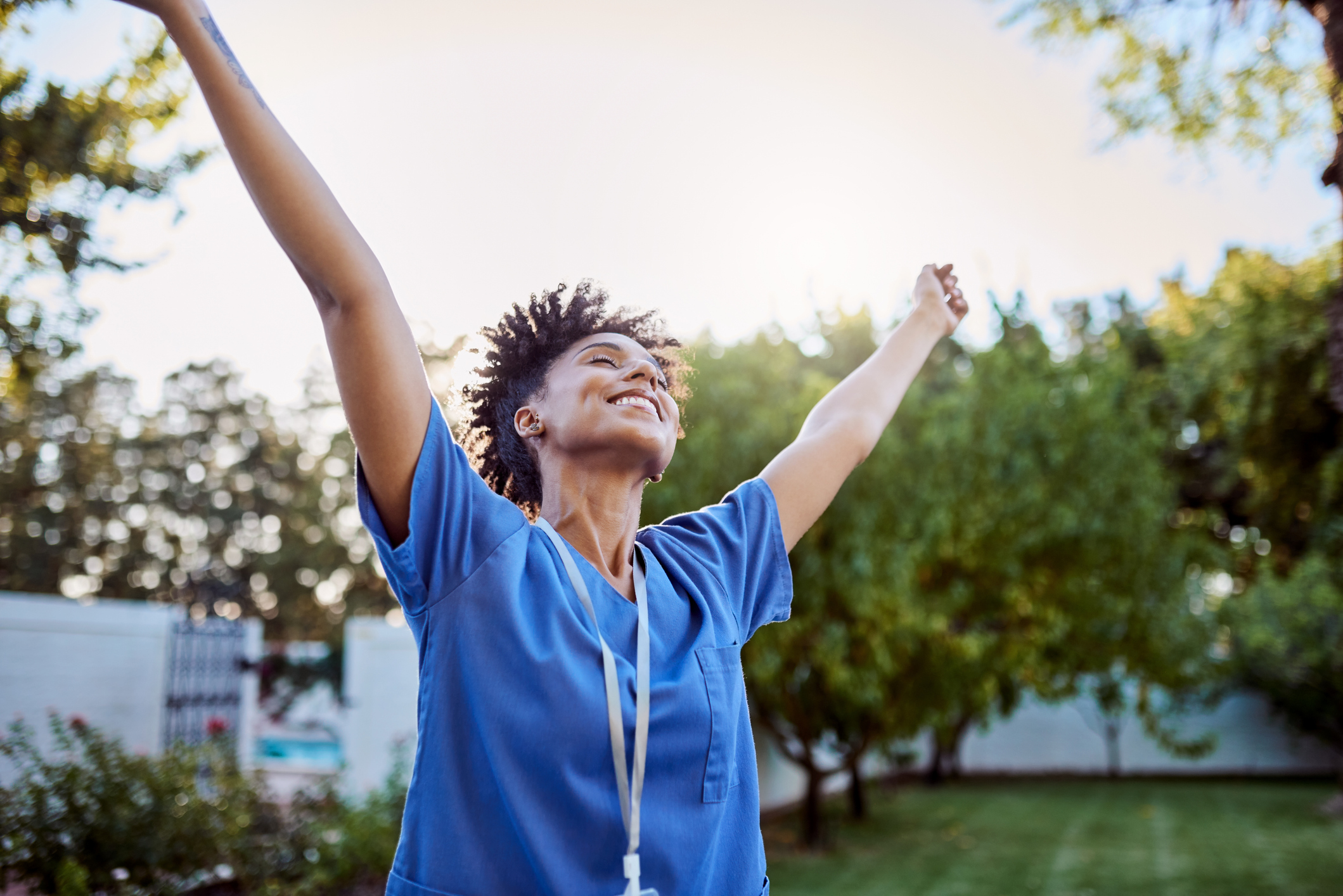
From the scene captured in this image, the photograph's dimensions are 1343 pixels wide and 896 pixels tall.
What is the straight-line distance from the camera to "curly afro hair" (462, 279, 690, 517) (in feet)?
5.10

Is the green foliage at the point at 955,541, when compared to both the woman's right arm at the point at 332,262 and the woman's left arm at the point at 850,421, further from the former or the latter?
the woman's right arm at the point at 332,262

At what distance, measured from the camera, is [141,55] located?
5.30m

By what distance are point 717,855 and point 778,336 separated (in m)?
8.47

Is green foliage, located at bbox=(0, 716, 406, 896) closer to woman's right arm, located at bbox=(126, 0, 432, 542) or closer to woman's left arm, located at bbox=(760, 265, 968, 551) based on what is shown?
woman's left arm, located at bbox=(760, 265, 968, 551)

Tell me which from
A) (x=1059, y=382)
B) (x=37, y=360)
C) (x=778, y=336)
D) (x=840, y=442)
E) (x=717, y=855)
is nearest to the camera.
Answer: (x=717, y=855)

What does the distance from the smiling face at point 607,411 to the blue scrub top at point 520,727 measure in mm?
182

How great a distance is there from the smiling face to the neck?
20 mm

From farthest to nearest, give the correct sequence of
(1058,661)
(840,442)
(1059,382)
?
(1058,661) < (1059,382) < (840,442)

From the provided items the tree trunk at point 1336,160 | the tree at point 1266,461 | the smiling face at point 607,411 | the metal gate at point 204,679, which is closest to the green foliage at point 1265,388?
the tree at point 1266,461

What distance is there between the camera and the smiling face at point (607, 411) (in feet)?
4.47

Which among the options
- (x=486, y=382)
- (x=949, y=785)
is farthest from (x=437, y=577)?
(x=949, y=785)

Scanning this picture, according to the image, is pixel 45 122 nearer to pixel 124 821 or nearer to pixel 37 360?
pixel 37 360

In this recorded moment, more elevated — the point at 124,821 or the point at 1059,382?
the point at 1059,382

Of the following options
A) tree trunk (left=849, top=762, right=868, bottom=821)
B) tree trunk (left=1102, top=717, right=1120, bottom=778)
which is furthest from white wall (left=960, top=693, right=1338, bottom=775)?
tree trunk (left=849, top=762, right=868, bottom=821)
